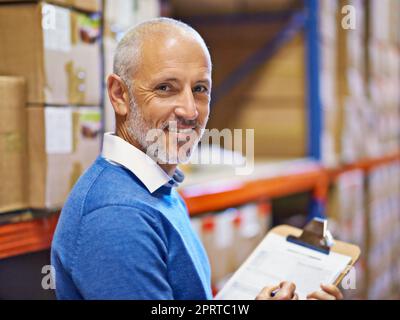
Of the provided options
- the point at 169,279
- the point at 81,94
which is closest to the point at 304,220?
the point at 81,94

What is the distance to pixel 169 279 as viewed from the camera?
50.0 inches

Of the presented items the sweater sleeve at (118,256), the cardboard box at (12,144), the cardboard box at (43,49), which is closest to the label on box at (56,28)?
the cardboard box at (43,49)

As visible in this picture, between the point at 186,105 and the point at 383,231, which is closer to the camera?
the point at 186,105

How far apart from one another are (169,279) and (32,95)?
2.60 feet

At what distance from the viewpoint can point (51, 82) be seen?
177 cm

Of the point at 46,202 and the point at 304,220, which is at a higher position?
the point at 46,202

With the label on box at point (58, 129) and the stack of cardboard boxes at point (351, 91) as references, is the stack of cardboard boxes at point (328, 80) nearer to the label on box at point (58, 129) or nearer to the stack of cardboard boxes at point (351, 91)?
the stack of cardboard boxes at point (351, 91)

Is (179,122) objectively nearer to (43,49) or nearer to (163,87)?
(163,87)

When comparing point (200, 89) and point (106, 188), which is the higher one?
point (200, 89)

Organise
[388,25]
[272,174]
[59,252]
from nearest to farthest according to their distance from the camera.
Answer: [59,252] < [272,174] < [388,25]

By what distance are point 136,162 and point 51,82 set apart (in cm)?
60

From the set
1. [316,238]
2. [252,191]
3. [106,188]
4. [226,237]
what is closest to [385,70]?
[252,191]

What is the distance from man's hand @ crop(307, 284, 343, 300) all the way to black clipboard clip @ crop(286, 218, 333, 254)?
0.15 m
